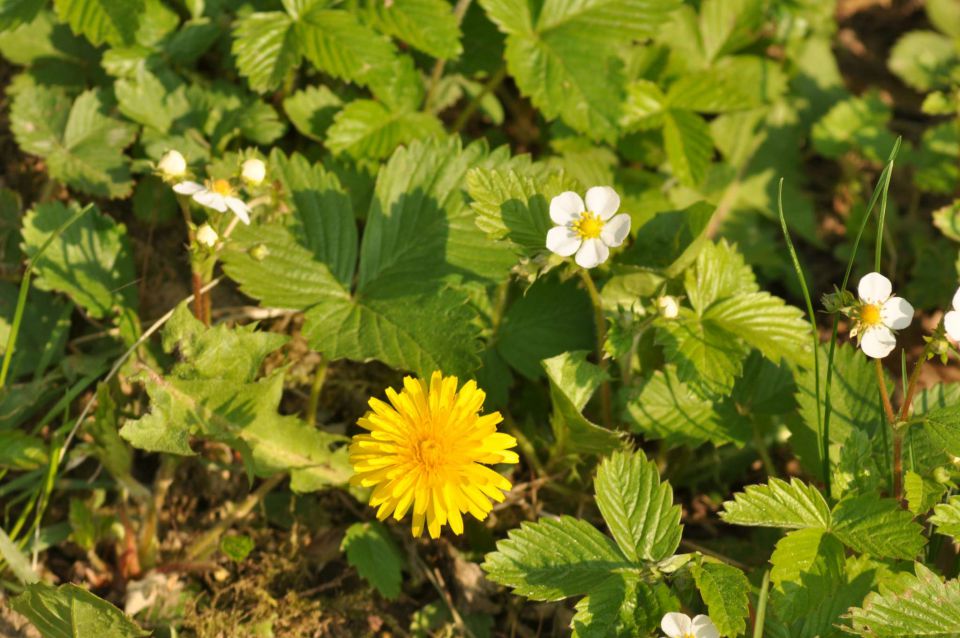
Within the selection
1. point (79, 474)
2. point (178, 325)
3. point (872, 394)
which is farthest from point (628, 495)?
point (79, 474)

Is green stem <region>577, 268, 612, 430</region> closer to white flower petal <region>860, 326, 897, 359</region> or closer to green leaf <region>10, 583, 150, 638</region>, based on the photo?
white flower petal <region>860, 326, 897, 359</region>

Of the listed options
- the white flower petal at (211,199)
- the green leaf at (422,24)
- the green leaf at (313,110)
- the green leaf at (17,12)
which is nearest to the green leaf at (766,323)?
the green leaf at (422,24)

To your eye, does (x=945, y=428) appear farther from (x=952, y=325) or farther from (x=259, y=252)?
(x=259, y=252)

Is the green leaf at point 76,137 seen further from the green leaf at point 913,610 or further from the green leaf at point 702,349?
the green leaf at point 913,610

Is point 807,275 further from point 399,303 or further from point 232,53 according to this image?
point 232,53

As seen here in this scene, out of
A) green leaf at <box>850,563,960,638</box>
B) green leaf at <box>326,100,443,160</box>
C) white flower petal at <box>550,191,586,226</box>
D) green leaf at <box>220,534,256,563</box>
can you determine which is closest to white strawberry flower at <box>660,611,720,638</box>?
green leaf at <box>850,563,960,638</box>

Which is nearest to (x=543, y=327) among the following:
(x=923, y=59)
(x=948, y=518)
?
(x=948, y=518)

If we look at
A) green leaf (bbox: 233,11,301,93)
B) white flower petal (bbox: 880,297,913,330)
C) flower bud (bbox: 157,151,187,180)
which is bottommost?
white flower petal (bbox: 880,297,913,330)
